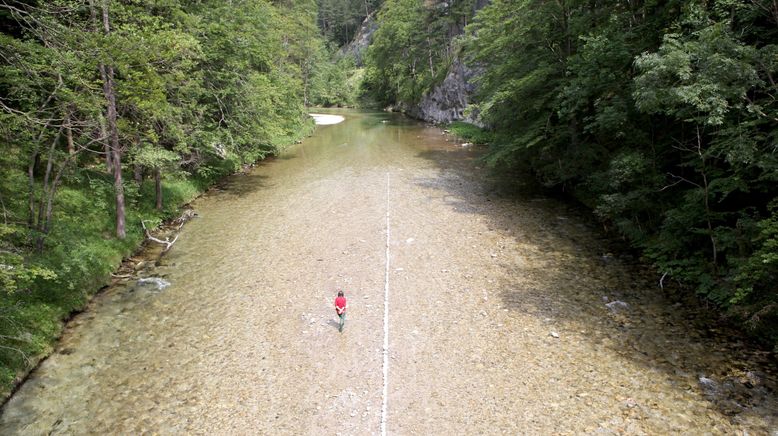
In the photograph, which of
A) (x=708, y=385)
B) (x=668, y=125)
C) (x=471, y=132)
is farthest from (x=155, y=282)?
(x=471, y=132)

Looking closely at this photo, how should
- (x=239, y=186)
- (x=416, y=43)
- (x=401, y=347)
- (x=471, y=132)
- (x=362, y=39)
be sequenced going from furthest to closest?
1. (x=362, y=39)
2. (x=416, y=43)
3. (x=471, y=132)
4. (x=239, y=186)
5. (x=401, y=347)

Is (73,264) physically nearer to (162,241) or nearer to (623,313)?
(162,241)

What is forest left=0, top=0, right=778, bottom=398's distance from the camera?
10.4m

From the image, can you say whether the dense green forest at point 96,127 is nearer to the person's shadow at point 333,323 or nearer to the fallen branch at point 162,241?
the fallen branch at point 162,241

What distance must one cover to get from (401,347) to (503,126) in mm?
19365

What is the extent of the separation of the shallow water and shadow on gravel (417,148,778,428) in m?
0.06

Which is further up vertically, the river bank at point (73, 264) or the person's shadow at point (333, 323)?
the river bank at point (73, 264)

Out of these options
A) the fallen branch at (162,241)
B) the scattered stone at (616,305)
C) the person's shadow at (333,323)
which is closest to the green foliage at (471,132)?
the scattered stone at (616,305)

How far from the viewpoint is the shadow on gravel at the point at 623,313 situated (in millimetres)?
9328

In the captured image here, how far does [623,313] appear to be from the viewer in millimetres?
12195

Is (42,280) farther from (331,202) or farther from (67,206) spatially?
(331,202)

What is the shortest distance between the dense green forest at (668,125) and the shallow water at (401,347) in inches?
60.2

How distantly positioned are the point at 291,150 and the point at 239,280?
90.8 feet

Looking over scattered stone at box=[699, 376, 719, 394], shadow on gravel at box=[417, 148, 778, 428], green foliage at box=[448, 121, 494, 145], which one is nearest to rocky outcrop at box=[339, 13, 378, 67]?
green foliage at box=[448, 121, 494, 145]
